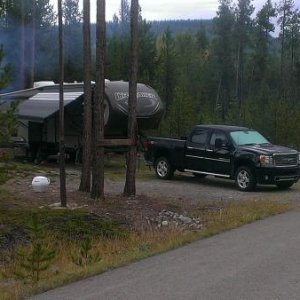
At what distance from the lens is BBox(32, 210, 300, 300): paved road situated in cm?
647

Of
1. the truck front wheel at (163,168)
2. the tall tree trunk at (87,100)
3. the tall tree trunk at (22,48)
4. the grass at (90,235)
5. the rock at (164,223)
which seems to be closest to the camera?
the grass at (90,235)

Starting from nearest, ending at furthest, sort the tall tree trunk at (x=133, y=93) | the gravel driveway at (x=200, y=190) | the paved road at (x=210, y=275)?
the paved road at (x=210, y=275) < the tall tree trunk at (x=133, y=93) < the gravel driveway at (x=200, y=190)

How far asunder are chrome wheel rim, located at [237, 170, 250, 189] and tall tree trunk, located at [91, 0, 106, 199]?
5387 millimetres

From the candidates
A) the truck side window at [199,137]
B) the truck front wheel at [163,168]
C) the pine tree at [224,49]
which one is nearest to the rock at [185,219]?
the truck side window at [199,137]

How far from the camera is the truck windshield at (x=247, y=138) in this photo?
1791 centimetres

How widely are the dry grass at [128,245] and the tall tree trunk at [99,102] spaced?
83.6 inches

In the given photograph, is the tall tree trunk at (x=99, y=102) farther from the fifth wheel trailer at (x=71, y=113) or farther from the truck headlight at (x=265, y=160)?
the fifth wheel trailer at (x=71, y=113)

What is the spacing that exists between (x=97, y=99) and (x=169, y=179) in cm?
729

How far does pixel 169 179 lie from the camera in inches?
782

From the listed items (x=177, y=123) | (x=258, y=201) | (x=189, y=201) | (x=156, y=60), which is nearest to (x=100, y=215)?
(x=189, y=201)

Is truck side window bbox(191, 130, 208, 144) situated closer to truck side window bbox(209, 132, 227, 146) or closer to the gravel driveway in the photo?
truck side window bbox(209, 132, 227, 146)

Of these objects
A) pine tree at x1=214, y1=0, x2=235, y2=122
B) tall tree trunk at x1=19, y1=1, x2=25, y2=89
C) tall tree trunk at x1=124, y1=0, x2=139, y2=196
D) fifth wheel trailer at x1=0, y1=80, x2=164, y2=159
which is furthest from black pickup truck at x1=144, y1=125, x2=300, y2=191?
pine tree at x1=214, y1=0, x2=235, y2=122

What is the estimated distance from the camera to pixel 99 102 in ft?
43.0

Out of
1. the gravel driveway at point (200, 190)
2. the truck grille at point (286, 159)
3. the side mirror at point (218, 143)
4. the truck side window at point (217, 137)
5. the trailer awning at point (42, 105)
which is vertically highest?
the trailer awning at point (42, 105)
